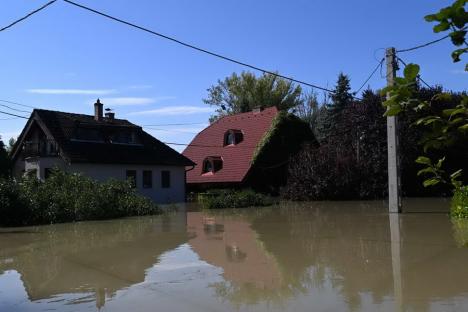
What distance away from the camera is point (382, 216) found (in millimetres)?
22328

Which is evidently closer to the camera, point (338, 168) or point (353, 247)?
point (353, 247)

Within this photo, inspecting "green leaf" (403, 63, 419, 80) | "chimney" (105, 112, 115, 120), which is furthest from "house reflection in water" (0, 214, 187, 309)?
"chimney" (105, 112, 115, 120)

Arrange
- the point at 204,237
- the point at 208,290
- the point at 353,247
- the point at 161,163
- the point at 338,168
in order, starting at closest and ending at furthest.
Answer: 1. the point at 208,290
2. the point at 353,247
3. the point at 204,237
4. the point at 338,168
5. the point at 161,163

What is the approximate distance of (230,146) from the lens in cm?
4628

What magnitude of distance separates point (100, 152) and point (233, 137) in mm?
12669

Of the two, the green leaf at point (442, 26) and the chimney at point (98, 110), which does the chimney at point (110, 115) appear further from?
the green leaf at point (442, 26)

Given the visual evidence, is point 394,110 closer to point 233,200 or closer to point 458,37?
point 458,37

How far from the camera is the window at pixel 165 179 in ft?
134

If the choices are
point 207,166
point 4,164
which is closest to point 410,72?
point 4,164

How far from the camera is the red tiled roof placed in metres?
43.8

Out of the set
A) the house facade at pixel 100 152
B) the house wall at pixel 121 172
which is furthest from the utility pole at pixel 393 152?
the house wall at pixel 121 172

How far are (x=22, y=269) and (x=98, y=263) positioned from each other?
1.49 m

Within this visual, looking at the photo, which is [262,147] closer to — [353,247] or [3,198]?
[3,198]

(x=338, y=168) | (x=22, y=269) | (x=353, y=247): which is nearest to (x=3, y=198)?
(x=22, y=269)
